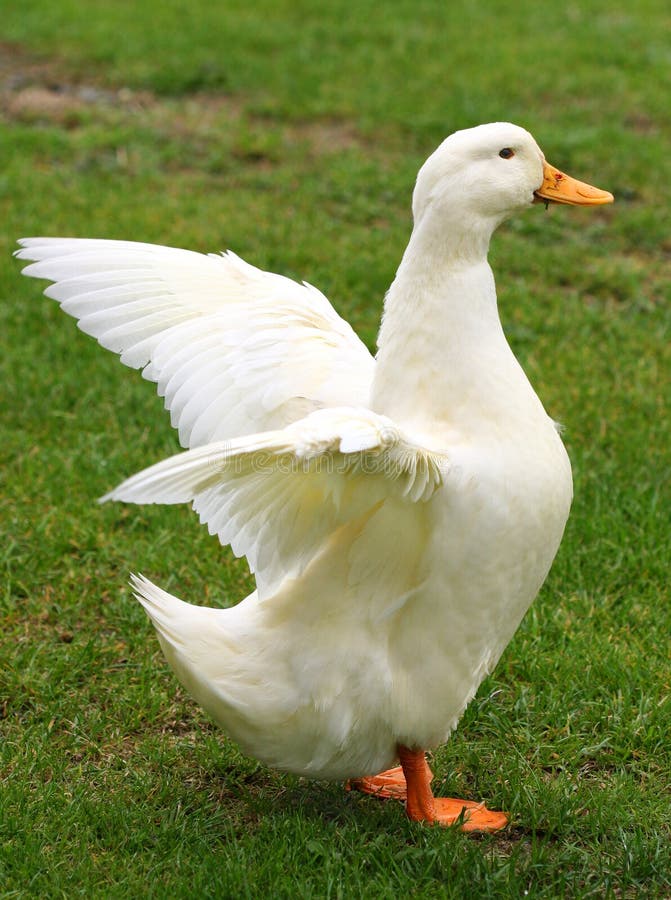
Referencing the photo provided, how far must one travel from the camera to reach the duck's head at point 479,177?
2943 millimetres

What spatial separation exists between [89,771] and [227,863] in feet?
2.13

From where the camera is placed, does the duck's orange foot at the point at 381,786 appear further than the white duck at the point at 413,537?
Yes

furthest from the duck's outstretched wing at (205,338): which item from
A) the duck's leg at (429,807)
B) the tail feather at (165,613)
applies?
the duck's leg at (429,807)

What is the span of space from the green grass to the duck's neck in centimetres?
110

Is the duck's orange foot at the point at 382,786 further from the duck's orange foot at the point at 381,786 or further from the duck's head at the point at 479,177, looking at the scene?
the duck's head at the point at 479,177

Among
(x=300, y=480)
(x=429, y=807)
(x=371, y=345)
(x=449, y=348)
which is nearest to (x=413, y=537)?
(x=300, y=480)

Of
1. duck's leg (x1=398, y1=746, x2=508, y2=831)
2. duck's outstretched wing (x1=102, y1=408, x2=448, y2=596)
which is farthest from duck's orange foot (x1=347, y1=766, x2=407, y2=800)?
duck's outstretched wing (x1=102, y1=408, x2=448, y2=596)

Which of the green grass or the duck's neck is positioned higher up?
Answer: the duck's neck

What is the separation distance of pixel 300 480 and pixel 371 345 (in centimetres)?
314

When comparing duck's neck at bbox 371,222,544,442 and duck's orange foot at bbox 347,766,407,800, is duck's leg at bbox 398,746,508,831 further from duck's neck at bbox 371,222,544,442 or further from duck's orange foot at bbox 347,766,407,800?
duck's neck at bbox 371,222,544,442

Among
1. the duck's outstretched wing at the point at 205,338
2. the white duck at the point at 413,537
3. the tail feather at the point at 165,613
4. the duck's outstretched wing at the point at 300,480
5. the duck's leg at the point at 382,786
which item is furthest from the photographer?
the duck's leg at the point at 382,786

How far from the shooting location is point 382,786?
3.59 meters

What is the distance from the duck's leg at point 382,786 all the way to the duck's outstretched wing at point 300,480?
29.7 inches

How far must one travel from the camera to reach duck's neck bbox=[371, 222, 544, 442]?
2.97m
